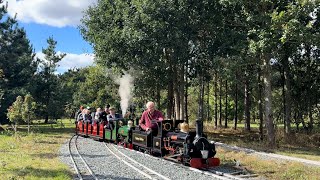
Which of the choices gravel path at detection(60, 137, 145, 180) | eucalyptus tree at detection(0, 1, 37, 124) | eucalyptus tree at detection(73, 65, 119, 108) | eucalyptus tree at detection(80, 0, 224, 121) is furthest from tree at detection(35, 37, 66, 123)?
gravel path at detection(60, 137, 145, 180)

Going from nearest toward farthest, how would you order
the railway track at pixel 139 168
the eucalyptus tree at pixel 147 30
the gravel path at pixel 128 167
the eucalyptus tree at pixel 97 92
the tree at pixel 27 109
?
the railway track at pixel 139 168 → the gravel path at pixel 128 167 → the eucalyptus tree at pixel 147 30 → the tree at pixel 27 109 → the eucalyptus tree at pixel 97 92

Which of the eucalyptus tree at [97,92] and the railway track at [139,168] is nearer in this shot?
the railway track at [139,168]

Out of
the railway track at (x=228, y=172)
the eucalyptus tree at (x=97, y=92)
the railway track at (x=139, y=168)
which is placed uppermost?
the eucalyptus tree at (x=97, y=92)

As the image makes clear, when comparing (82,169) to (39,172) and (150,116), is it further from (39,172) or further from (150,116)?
(150,116)

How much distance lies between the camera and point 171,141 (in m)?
14.3

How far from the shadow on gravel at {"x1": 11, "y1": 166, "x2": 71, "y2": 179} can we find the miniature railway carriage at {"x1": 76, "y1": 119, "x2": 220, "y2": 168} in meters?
3.96

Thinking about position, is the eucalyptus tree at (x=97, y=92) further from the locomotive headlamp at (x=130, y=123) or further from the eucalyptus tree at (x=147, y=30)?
the locomotive headlamp at (x=130, y=123)

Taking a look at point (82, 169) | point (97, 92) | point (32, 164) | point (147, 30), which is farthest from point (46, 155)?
point (97, 92)

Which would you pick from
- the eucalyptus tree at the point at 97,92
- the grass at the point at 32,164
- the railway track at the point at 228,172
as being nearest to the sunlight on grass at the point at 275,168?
the railway track at the point at 228,172

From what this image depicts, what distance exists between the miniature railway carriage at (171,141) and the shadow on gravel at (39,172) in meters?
3.96

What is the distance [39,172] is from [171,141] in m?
4.79

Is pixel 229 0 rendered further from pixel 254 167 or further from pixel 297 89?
pixel 297 89

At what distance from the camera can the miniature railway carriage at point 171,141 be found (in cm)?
1288

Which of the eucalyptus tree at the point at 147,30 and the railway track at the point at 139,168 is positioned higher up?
the eucalyptus tree at the point at 147,30
